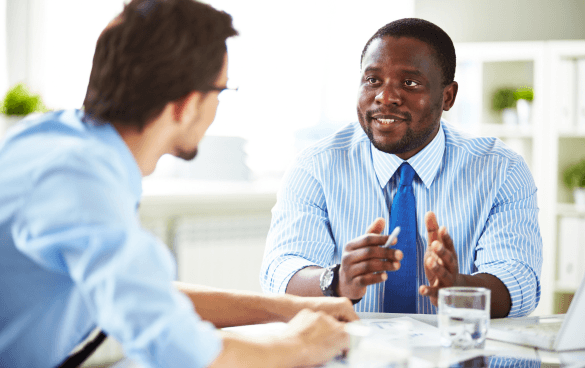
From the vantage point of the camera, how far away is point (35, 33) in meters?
2.69

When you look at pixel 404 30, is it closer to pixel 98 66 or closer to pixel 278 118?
pixel 98 66

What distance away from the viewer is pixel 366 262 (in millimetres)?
1244

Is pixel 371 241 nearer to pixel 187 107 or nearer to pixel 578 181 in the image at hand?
pixel 187 107

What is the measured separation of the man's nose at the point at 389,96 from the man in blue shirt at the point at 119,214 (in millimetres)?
723

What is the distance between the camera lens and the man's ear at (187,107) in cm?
95

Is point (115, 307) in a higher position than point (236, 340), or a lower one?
higher

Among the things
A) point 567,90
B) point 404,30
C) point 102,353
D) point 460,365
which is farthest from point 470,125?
point 460,365

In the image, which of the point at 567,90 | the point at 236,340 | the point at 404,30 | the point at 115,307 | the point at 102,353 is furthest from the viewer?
the point at 567,90

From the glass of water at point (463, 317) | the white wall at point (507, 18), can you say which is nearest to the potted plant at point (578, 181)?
the white wall at point (507, 18)

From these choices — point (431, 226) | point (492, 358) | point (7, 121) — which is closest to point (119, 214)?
point (492, 358)

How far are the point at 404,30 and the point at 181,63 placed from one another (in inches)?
37.4

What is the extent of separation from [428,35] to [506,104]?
1.77 m

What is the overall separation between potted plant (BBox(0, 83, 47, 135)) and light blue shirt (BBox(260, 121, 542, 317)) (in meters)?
1.17

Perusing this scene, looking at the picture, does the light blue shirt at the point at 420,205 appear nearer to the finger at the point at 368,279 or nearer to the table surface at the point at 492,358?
the finger at the point at 368,279
